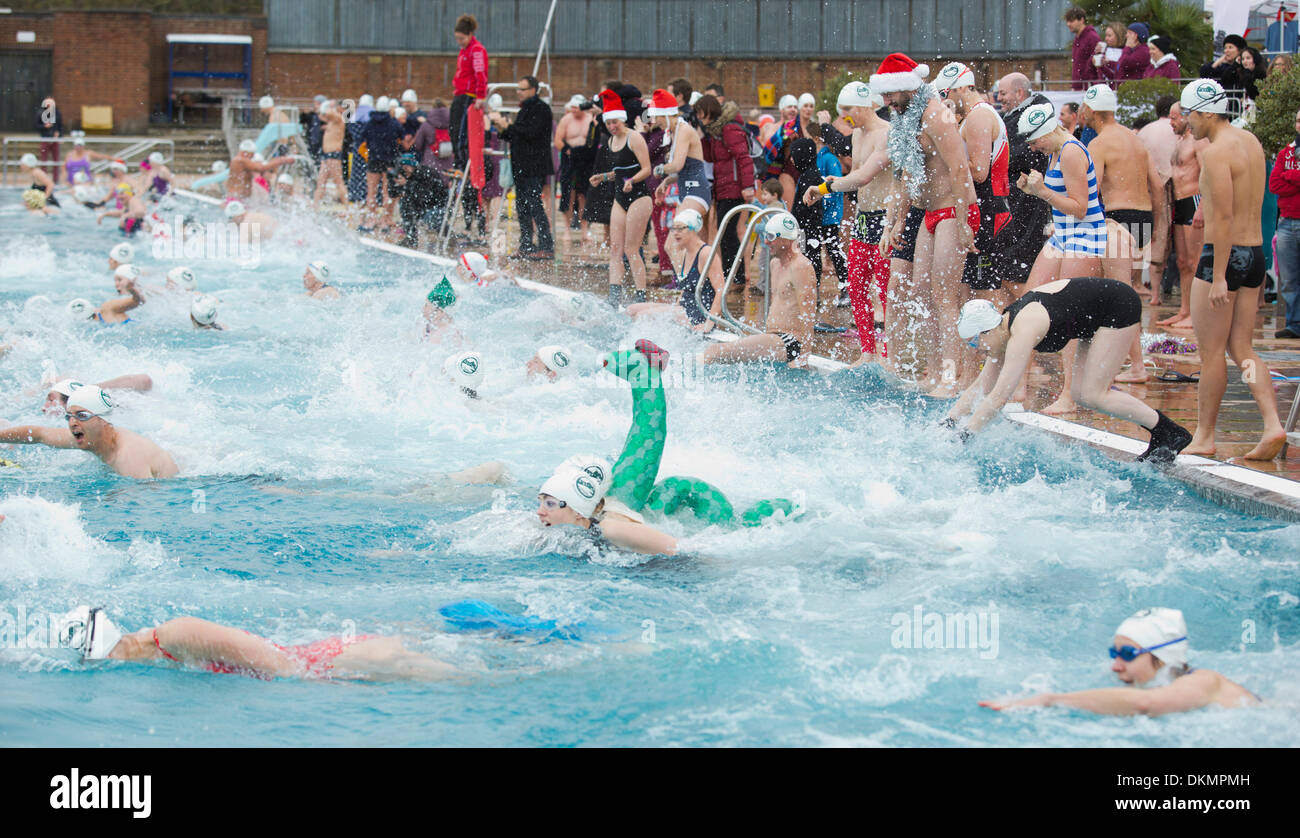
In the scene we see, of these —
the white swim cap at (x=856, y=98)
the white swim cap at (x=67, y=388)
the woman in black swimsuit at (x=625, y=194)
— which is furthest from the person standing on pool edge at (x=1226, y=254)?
the woman in black swimsuit at (x=625, y=194)

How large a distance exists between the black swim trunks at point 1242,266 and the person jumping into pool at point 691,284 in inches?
171

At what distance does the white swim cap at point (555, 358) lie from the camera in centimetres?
900

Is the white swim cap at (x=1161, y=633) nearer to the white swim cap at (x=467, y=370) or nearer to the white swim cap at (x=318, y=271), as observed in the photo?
the white swim cap at (x=467, y=370)

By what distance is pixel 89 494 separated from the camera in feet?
24.3

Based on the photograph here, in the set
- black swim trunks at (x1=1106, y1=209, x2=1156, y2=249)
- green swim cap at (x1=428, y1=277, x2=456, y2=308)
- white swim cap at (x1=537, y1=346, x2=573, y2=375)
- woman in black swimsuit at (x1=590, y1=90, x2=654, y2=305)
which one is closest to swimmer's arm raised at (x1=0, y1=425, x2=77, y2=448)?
white swim cap at (x1=537, y1=346, x2=573, y2=375)

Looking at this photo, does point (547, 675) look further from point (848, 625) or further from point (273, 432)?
point (273, 432)

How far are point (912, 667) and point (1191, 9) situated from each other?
18.5 meters

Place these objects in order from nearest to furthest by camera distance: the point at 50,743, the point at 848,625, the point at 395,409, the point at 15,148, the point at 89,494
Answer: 1. the point at 50,743
2. the point at 848,625
3. the point at 89,494
4. the point at 395,409
5. the point at 15,148

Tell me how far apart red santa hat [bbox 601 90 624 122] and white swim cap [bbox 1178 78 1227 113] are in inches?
284

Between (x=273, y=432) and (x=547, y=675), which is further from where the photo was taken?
→ (x=273, y=432)

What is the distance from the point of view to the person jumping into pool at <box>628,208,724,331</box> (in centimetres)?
1044

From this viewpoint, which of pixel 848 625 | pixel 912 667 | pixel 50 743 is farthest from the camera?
pixel 848 625

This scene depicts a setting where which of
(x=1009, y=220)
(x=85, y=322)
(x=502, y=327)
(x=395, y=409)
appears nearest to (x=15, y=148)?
(x=85, y=322)

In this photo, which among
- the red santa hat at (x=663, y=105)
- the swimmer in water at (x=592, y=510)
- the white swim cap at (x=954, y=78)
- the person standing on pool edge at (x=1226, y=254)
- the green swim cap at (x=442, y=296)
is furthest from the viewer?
the red santa hat at (x=663, y=105)
